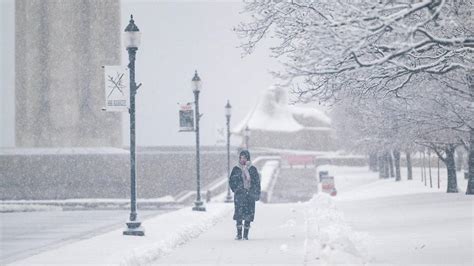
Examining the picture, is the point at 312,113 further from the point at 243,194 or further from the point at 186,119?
the point at 243,194

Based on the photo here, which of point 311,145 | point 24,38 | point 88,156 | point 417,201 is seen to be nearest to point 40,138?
point 88,156

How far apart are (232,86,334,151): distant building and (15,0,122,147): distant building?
4067cm

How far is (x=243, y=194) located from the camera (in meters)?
15.5

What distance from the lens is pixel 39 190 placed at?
5641cm

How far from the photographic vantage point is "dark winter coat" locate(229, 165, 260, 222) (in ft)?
50.4

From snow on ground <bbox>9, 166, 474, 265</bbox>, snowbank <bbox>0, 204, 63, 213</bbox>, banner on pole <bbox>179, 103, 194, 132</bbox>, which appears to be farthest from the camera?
snowbank <bbox>0, 204, 63, 213</bbox>

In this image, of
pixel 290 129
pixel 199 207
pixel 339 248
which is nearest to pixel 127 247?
pixel 339 248

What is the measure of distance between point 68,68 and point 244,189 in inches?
1772

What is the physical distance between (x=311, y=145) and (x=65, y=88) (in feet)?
155

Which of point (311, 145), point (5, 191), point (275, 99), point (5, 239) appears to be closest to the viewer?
point (5, 239)

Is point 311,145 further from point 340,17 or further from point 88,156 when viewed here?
point 340,17

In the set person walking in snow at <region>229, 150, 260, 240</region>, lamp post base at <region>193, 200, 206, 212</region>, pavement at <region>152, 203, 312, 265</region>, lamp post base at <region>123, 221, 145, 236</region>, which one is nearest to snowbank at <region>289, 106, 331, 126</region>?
lamp post base at <region>193, 200, 206, 212</region>

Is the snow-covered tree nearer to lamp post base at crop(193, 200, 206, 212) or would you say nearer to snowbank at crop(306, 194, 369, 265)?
snowbank at crop(306, 194, 369, 265)

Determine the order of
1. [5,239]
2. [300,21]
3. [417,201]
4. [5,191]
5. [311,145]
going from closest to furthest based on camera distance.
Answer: [300,21] < [5,239] < [417,201] < [5,191] < [311,145]
